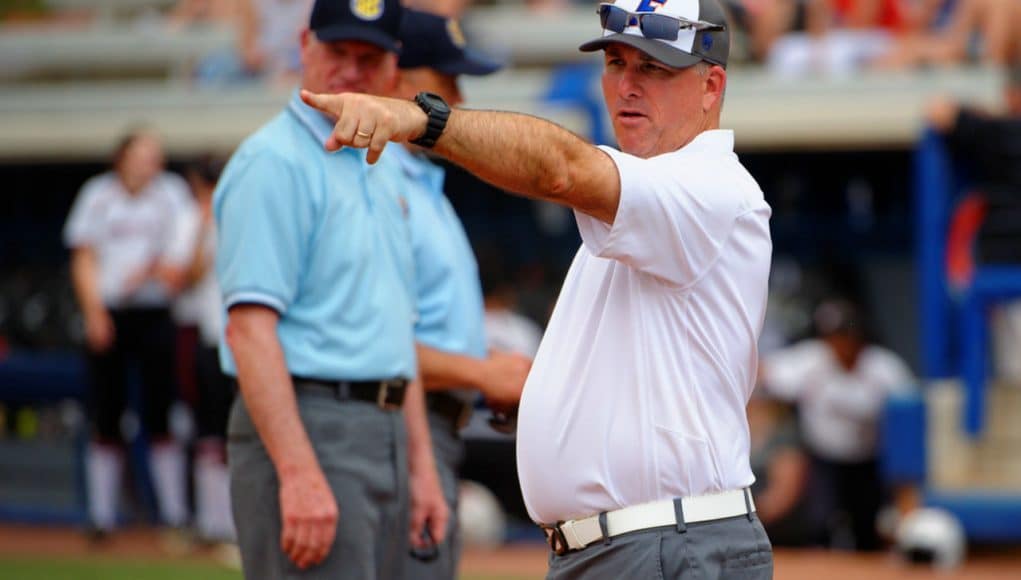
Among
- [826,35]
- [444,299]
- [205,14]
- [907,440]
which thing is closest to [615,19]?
[444,299]

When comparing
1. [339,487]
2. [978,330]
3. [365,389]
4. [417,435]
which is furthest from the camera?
[978,330]

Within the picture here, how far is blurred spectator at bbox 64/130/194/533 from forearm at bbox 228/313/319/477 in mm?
6093

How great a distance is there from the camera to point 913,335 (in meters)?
10.6

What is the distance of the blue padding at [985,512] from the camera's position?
28.2 feet

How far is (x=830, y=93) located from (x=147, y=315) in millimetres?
4423

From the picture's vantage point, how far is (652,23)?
123 inches

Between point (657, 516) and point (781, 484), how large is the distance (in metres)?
6.69

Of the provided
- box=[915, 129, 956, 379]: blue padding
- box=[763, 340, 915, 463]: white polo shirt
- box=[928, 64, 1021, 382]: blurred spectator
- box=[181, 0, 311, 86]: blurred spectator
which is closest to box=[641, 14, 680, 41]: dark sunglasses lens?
box=[928, 64, 1021, 382]: blurred spectator

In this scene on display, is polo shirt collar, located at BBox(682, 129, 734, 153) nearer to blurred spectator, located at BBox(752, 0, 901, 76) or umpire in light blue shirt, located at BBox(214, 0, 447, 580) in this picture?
umpire in light blue shirt, located at BBox(214, 0, 447, 580)

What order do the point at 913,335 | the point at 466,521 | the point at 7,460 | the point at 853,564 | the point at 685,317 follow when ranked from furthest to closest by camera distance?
the point at 7,460 → the point at 913,335 → the point at 466,521 → the point at 853,564 → the point at 685,317

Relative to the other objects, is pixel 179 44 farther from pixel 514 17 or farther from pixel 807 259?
pixel 807 259

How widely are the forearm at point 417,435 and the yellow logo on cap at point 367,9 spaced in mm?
957

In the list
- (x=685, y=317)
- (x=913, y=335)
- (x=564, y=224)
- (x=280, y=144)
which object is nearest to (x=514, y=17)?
(x=564, y=224)

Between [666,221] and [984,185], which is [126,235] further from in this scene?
[666,221]
